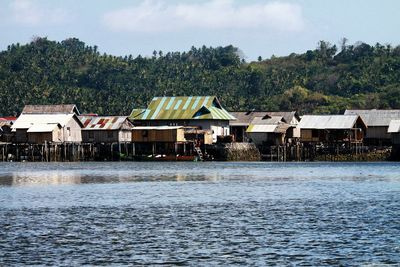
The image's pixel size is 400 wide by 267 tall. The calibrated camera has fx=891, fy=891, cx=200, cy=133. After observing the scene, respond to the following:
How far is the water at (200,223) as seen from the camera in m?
30.6

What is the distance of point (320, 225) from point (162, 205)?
1259 centimetres

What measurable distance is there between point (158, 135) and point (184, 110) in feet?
27.8

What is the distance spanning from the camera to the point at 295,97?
7303 inches

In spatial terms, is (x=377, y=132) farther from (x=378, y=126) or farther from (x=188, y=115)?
(x=188, y=115)

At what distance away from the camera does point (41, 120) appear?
11512 cm

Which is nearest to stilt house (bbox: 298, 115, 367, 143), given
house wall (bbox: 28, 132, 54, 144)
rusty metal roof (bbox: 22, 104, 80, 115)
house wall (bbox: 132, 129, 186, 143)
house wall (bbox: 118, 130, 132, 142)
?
house wall (bbox: 132, 129, 186, 143)

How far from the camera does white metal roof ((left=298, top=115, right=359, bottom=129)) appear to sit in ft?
363

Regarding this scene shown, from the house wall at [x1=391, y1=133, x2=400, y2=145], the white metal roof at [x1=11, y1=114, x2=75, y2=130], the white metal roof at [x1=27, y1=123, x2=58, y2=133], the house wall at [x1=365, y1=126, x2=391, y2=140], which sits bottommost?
the house wall at [x1=391, y1=133, x2=400, y2=145]

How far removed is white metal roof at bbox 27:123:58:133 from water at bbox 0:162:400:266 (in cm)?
4506

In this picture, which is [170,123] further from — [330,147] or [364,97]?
[364,97]

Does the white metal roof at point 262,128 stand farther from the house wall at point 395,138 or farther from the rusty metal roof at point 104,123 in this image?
the rusty metal roof at point 104,123

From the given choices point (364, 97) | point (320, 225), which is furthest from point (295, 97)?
point (320, 225)

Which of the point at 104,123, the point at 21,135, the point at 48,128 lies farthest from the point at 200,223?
the point at 21,135

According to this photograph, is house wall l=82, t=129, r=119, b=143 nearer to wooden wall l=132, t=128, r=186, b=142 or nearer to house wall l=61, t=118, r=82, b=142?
house wall l=61, t=118, r=82, b=142
